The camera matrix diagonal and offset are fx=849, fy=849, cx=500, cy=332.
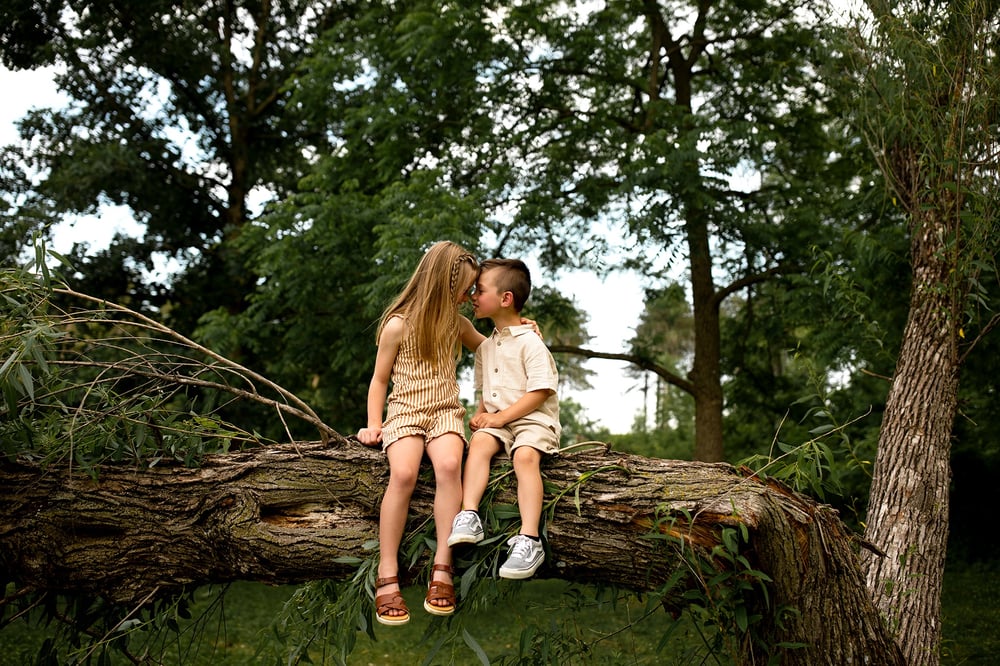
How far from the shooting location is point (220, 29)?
14.2 metres

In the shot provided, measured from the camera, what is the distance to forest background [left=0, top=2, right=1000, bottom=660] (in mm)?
8594

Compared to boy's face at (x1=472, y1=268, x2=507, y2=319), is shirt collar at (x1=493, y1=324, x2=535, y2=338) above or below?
below

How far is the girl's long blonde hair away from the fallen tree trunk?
1.72ft

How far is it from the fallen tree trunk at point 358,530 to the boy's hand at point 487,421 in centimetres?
27

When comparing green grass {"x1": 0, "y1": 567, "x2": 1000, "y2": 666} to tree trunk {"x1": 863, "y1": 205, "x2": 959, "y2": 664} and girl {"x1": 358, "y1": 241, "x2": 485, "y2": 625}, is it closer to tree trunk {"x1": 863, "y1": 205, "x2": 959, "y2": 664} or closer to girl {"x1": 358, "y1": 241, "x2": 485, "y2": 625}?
tree trunk {"x1": 863, "y1": 205, "x2": 959, "y2": 664}

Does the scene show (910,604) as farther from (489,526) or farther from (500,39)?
(500,39)

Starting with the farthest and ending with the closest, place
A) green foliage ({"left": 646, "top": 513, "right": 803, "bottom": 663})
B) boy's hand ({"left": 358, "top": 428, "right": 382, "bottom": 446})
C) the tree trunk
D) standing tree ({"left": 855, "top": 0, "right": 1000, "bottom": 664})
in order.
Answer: standing tree ({"left": 855, "top": 0, "right": 1000, "bottom": 664}) → the tree trunk → boy's hand ({"left": 358, "top": 428, "right": 382, "bottom": 446}) → green foliage ({"left": 646, "top": 513, "right": 803, "bottom": 663})

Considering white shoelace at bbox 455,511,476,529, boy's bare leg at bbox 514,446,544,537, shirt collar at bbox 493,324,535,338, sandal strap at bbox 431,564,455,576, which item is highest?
shirt collar at bbox 493,324,535,338

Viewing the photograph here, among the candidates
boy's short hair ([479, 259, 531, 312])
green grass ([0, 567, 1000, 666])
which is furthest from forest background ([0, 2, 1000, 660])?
boy's short hair ([479, 259, 531, 312])

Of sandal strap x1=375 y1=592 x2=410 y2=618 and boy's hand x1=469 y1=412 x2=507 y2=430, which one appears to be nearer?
sandal strap x1=375 y1=592 x2=410 y2=618

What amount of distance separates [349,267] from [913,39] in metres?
6.08

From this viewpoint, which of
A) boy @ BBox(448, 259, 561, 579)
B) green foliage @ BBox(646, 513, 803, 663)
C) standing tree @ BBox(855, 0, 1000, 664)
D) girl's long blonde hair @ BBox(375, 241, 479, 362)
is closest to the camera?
green foliage @ BBox(646, 513, 803, 663)

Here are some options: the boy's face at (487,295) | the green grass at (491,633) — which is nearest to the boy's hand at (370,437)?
the boy's face at (487,295)

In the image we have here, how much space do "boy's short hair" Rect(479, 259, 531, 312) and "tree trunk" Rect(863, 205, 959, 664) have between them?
295 cm
